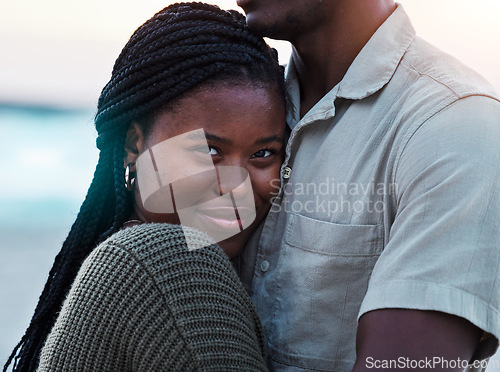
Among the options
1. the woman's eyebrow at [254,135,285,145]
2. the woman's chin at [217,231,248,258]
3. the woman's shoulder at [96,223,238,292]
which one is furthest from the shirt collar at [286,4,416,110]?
the woman's shoulder at [96,223,238,292]

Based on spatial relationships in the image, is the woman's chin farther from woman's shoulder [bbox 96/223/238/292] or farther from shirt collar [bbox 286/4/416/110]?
shirt collar [bbox 286/4/416/110]

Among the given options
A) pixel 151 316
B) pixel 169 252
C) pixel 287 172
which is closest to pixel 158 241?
pixel 169 252

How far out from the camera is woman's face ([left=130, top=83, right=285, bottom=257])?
1578 mm

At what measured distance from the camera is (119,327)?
1209 mm

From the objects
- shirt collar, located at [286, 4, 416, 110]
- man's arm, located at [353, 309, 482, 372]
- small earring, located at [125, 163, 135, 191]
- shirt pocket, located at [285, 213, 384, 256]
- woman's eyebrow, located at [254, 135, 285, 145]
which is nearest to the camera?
man's arm, located at [353, 309, 482, 372]

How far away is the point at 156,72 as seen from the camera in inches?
64.2

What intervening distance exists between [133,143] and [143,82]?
173mm

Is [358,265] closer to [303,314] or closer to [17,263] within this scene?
[303,314]

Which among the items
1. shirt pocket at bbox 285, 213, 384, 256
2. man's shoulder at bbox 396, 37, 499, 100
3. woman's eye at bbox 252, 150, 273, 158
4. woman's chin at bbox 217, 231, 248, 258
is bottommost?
woman's chin at bbox 217, 231, 248, 258

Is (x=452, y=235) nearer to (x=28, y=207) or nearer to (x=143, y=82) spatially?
(x=143, y=82)

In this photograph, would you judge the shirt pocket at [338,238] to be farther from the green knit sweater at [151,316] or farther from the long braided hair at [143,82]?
the long braided hair at [143,82]

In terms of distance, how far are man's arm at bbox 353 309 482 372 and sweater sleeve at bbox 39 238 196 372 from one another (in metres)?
0.34

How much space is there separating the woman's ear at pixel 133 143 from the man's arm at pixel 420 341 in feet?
2.64

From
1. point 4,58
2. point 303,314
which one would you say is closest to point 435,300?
point 303,314
